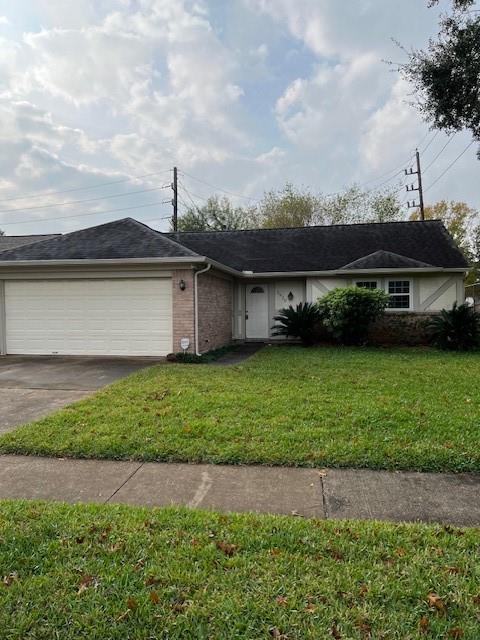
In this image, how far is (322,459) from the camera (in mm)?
4215

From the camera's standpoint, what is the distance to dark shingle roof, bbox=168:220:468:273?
1527 cm

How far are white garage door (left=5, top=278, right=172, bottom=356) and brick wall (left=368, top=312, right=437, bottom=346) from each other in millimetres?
7190

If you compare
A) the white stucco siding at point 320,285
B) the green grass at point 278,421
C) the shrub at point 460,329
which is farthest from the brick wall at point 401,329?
the green grass at point 278,421

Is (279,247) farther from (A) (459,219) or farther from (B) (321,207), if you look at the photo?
(A) (459,219)

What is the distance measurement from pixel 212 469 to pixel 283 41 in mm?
12608

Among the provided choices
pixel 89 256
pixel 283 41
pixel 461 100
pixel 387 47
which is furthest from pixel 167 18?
pixel 461 100

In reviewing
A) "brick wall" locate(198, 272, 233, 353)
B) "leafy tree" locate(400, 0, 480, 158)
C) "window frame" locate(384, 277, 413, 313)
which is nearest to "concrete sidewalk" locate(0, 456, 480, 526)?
"leafy tree" locate(400, 0, 480, 158)

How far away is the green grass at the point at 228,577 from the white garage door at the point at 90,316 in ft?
28.2

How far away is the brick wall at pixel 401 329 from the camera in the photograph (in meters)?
14.1

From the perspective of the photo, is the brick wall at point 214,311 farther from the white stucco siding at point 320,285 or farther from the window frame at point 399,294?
the window frame at point 399,294

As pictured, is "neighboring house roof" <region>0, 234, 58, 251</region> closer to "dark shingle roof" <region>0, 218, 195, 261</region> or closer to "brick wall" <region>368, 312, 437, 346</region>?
"dark shingle roof" <region>0, 218, 195, 261</region>

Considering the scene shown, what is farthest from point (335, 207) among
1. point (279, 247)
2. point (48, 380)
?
point (48, 380)

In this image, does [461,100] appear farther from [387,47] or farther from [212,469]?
[212,469]

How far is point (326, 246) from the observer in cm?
1688
